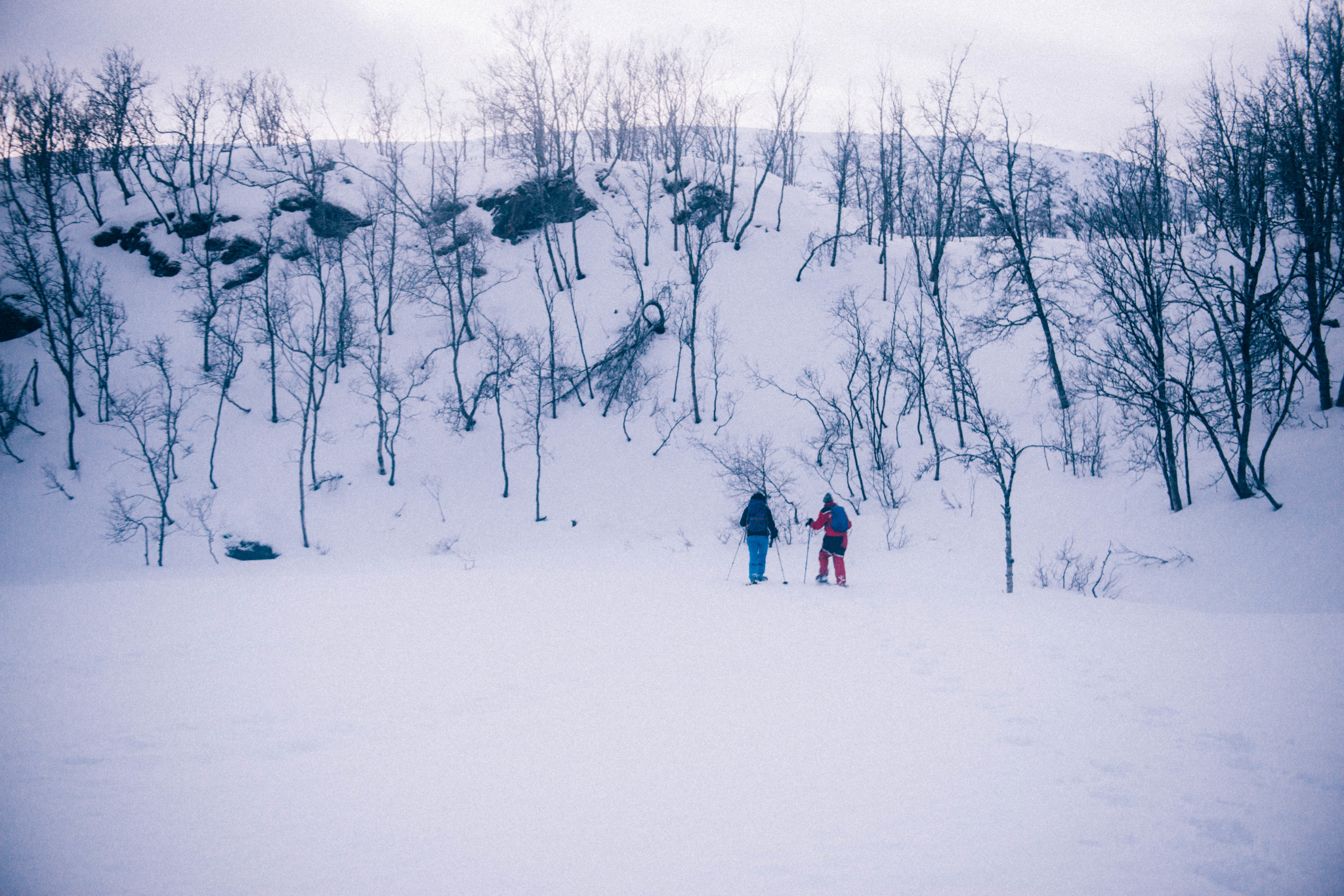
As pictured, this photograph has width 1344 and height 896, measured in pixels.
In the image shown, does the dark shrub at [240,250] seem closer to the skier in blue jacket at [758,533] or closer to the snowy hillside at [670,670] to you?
the snowy hillside at [670,670]

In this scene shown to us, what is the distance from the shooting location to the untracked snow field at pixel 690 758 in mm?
3641

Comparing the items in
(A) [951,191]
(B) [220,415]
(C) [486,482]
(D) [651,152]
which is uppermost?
(D) [651,152]

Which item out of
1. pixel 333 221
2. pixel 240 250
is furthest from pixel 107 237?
pixel 333 221

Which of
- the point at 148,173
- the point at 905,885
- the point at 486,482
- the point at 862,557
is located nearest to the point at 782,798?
the point at 905,885

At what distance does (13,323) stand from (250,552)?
22.2 meters

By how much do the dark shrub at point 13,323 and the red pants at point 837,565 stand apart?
4051cm

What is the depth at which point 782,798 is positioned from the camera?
4.27 metres

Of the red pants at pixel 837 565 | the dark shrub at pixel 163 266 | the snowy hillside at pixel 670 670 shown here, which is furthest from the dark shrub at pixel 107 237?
the red pants at pixel 837 565

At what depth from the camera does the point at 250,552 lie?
842 inches

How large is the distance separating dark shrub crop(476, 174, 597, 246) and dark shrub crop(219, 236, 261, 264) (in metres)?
13.5

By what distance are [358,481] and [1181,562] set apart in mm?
28540

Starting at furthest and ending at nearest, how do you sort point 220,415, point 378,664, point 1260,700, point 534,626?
point 220,415, point 534,626, point 378,664, point 1260,700

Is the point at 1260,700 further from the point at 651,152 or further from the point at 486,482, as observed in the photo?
the point at 651,152

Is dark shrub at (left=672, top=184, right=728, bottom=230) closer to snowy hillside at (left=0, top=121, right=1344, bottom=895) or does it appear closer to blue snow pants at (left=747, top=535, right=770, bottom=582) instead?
snowy hillside at (left=0, top=121, right=1344, bottom=895)
